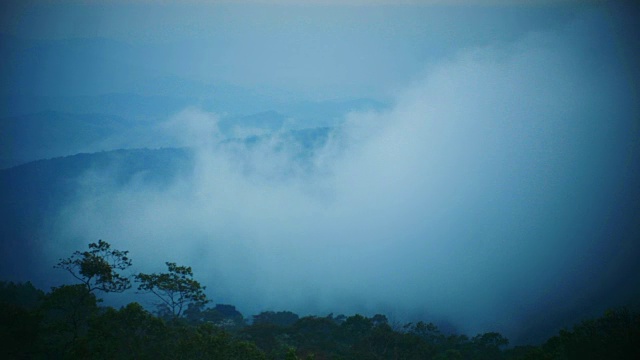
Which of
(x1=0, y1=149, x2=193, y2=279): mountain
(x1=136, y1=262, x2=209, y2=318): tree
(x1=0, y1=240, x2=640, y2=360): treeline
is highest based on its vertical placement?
(x1=0, y1=149, x2=193, y2=279): mountain

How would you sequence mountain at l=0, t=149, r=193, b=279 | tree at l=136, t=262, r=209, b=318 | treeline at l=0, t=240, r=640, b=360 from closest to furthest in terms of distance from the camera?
1. treeline at l=0, t=240, r=640, b=360
2. tree at l=136, t=262, r=209, b=318
3. mountain at l=0, t=149, r=193, b=279

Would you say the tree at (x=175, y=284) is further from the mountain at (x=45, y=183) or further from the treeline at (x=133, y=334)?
the mountain at (x=45, y=183)

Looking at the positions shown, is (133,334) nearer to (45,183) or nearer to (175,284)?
(175,284)

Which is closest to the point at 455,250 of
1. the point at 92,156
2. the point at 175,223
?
the point at 175,223

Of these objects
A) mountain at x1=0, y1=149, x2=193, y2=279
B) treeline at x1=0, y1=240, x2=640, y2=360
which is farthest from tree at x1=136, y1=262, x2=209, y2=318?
mountain at x1=0, y1=149, x2=193, y2=279

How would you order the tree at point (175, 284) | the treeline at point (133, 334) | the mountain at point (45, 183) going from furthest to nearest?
the mountain at point (45, 183) → the tree at point (175, 284) → the treeline at point (133, 334)

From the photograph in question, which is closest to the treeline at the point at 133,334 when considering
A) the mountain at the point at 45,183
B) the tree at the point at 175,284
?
the tree at the point at 175,284

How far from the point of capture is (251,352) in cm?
1859

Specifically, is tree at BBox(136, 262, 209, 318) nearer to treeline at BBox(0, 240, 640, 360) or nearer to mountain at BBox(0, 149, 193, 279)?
treeline at BBox(0, 240, 640, 360)

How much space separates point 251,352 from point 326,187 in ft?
Result: 527

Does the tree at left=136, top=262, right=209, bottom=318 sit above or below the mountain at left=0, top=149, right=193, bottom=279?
below

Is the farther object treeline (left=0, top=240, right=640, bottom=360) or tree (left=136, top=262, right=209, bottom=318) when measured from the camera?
tree (left=136, top=262, right=209, bottom=318)

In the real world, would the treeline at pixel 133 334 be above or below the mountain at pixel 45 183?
below

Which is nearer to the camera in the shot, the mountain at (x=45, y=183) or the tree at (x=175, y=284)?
the tree at (x=175, y=284)
